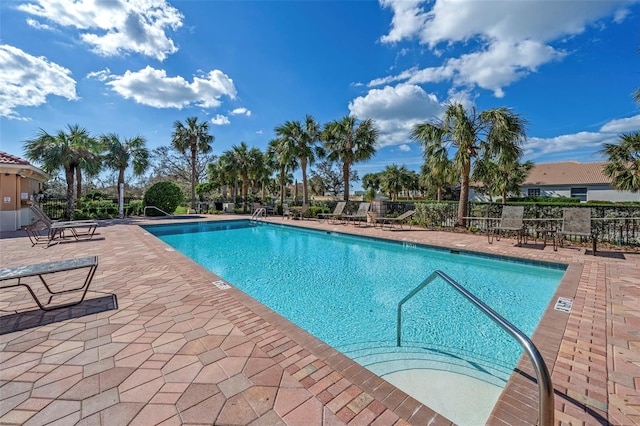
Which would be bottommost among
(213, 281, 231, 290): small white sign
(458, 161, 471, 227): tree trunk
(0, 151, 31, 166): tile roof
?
(213, 281, 231, 290): small white sign

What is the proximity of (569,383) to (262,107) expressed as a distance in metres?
20.5

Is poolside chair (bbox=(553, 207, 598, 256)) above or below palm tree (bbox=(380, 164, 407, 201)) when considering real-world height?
below

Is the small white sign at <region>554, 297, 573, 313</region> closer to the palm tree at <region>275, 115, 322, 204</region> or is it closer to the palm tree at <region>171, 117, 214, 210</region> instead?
the palm tree at <region>275, 115, 322, 204</region>

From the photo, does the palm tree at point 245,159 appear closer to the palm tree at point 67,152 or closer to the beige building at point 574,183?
the palm tree at point 67,152

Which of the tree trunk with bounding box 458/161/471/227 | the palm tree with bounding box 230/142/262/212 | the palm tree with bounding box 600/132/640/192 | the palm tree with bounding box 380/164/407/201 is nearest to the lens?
the tree trunk with bounding box 458/161/471/227

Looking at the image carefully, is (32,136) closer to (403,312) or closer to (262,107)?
(262,107)

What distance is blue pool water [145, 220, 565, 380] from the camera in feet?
12.0

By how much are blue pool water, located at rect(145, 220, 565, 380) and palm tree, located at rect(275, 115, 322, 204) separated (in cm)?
1108

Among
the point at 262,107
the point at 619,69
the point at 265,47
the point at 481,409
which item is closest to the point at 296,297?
the point at 481,409

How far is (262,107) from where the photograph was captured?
1948cm

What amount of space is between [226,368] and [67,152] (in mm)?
18285

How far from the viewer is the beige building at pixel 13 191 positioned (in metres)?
11.0

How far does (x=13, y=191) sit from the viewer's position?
11320 mm

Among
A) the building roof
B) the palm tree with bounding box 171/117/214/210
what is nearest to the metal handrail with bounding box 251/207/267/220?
the palm tree with bounding box 171/117/214/210
